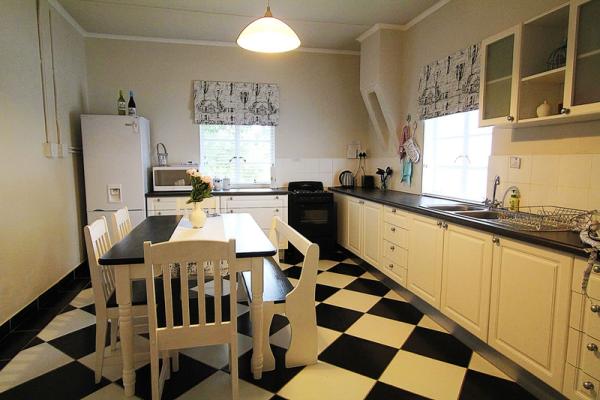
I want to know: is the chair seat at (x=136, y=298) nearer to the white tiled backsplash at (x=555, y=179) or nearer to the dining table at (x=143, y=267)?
the dining table at (x=143, y=267)

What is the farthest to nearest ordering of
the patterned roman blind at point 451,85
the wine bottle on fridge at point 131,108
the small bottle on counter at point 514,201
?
the wine bottle on fridge at point 131,108 < the patterned roman blind at point 451,85 < the small bottle on counter at point 514,201

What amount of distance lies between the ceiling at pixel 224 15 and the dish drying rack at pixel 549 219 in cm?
220

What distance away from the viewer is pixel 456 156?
332 centimetres

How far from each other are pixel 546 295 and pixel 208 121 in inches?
152

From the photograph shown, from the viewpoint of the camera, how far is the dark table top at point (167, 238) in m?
1.73

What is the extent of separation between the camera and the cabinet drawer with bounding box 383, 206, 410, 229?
2.94 meters

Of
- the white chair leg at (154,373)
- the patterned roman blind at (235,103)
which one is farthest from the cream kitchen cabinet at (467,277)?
the patterned roman blind at (235,103)

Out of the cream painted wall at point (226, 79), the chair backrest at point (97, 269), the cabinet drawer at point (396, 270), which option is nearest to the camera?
the chair backrest at point (97, 269)

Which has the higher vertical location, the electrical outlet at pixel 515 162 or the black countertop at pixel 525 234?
the electrical outlet at pixel 515 162

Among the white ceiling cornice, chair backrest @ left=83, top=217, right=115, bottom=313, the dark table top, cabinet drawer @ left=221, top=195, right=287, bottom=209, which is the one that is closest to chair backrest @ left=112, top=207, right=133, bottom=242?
the dark table top

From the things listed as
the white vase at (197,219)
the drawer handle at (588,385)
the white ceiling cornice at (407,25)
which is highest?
the white ceiling cornice at (407,25)

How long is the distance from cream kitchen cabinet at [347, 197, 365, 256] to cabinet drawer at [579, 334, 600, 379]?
2388 mm

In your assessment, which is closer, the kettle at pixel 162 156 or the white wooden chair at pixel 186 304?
the white wooden chair at pixel 186 304

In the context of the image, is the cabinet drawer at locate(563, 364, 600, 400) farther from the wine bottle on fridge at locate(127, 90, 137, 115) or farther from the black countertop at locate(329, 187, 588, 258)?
the wine bottle on fridge at locate(127, 90, 137, 115)
